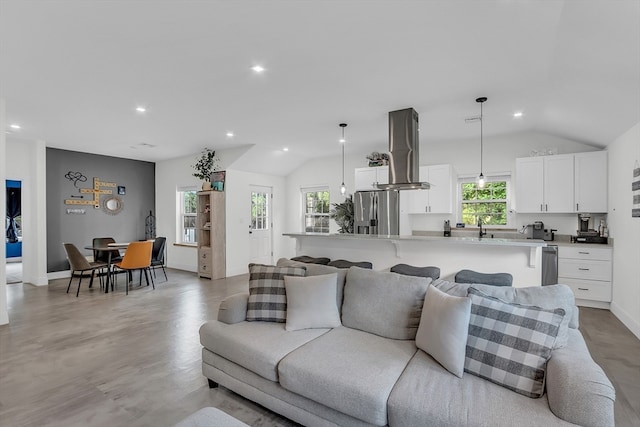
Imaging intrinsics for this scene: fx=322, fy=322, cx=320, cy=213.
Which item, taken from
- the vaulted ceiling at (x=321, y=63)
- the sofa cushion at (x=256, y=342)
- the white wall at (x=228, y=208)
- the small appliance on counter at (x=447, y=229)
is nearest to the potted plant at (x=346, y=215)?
the small appliance on counter at (x=447, y=229)

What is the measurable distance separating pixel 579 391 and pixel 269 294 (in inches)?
77.6

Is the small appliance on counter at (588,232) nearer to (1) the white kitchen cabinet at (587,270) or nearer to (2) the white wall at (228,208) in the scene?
A: (1) the white kitchen cabinet at (587,270)

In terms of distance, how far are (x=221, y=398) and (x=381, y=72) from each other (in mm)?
3109

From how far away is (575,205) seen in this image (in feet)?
15.5

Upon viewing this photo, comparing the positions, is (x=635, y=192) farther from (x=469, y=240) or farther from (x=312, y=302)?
(x=312, y=302)

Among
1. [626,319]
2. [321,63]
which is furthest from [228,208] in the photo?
[626,319]

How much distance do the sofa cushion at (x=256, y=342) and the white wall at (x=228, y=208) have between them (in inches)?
176

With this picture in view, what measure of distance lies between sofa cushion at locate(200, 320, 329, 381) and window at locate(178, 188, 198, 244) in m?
5.77

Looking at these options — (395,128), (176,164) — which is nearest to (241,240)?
(176,164)

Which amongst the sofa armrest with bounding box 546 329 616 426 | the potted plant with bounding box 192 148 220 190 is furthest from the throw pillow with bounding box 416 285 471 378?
the potted plant with bounding box 192 148 220 190

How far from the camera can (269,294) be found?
2625 millimetres

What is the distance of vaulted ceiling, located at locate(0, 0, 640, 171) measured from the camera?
2.20 metres

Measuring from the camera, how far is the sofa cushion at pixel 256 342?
205 centimetres

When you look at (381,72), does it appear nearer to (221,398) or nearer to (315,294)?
(315,294)
